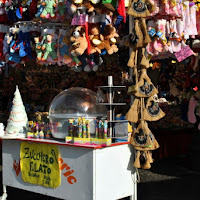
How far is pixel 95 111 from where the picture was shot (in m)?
5.59

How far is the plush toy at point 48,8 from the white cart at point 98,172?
169 cm

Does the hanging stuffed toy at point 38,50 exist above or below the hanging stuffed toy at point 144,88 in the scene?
above

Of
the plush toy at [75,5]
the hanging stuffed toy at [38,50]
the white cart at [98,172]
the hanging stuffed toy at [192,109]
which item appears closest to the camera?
the white cart at [98,172]

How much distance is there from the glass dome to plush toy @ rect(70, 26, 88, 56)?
59 cm

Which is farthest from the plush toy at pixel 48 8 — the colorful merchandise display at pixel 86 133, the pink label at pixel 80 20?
the colorful merchandise display at pixel 86 133

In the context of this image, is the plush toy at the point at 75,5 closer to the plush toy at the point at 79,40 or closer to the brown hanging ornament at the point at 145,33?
the plush toy at the point at 79,40

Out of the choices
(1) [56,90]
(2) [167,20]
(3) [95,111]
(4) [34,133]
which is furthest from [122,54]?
(1) [56,90]

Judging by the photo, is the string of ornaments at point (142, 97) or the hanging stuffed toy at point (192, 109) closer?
the string of ornaments at point (142, 97)

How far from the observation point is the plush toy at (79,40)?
5441 mm

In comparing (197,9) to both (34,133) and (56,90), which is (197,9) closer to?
(34,133)

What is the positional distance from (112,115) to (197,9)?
2067 millimetres

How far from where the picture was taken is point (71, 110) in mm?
5590

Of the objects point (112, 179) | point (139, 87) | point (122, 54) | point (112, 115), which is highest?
point (122, 54)

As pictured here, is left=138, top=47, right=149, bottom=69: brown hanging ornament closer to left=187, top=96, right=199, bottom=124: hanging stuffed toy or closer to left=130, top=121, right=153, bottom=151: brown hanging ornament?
left=130, top=121, right=153, bottom=151: brown hanging ornament
